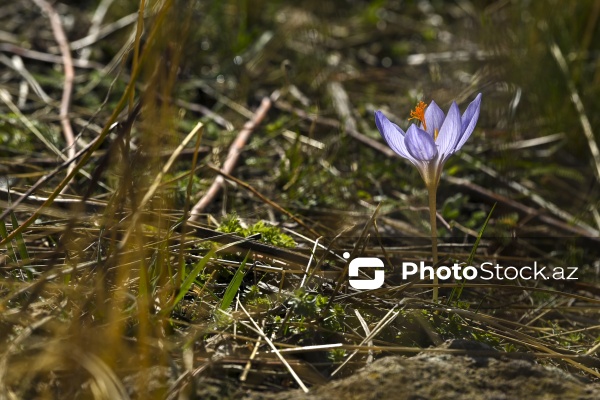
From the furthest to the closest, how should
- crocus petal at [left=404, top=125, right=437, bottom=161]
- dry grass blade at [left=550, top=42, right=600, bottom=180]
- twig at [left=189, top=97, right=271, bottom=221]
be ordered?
dry grass blade at [left=550, top=42, right=600, bottom=180] < twig at [left=189, top=97, right=271, bottom=221] < crocus petal at [left=404, top=125, right=437, bottom=161]

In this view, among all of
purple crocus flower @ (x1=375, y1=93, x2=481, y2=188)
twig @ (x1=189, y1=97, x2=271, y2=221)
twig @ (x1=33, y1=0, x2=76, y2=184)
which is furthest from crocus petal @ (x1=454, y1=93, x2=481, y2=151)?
twig @ (x1=33, y1=0, x2=76, y2=184)

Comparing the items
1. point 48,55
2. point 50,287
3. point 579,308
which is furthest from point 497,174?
point 48,55

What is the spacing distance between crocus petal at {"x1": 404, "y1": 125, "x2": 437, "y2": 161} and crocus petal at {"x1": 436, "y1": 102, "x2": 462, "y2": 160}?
0.04 metres

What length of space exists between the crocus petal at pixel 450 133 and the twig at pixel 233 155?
0.74 meters

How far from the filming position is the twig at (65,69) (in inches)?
117

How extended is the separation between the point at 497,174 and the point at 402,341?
1245 millimetres

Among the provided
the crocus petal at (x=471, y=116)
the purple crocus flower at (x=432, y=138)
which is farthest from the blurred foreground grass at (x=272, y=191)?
the crocus petal at (x=471, y=116)

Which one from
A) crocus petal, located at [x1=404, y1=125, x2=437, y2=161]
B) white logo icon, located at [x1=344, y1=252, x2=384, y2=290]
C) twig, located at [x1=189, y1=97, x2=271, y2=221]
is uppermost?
crocus petal, located at [x1=404, y1=125, x2=437, y2=161]

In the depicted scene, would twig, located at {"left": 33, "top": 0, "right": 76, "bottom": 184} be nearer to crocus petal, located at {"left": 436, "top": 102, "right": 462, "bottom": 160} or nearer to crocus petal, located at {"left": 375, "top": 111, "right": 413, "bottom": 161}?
crocus petal, located at {"left": 375, "top": 111, "right": 413, "bottom": 161}

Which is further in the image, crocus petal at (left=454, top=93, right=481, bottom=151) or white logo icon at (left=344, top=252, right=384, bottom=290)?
white logo icon at (left=344, top=252, right=384, bottom=290)

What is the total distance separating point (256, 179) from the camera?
2934 mm

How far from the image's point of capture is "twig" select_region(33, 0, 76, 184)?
2.98 m

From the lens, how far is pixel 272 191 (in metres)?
2.84

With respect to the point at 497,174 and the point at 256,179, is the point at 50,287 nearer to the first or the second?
the point at 256,179
